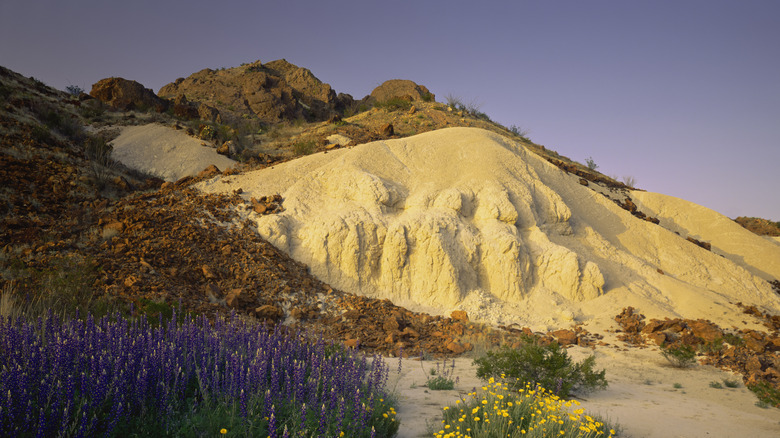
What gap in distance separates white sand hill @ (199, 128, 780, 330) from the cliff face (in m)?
22.0

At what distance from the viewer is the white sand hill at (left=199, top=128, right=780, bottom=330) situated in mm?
12172

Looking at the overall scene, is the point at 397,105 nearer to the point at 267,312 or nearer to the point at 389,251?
the point at 389,251

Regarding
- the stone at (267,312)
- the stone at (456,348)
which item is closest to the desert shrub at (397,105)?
the stone at (267,312)

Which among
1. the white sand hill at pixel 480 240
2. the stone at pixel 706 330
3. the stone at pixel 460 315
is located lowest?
the stone at pixel 460 315

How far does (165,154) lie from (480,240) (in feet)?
53.7

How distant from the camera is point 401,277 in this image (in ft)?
40.7

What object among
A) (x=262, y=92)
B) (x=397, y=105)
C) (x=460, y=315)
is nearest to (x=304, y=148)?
(x=397, y=105)

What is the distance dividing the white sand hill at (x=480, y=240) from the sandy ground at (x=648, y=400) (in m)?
3.00

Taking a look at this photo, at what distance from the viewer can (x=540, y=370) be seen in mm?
6859

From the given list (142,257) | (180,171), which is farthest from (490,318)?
(180,171)

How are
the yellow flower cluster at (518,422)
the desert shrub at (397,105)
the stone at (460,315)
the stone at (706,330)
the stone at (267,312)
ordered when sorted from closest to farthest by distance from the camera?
the yellow flower cluster at (518,422)
the stone at (267,312)
the stone at (706,330)
the stone at (460,315)
the desert shrub at (397,105)

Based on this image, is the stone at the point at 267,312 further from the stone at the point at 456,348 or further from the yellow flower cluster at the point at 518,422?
the yellow flower cluster at the point at 518,422

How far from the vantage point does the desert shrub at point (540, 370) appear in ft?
21.9

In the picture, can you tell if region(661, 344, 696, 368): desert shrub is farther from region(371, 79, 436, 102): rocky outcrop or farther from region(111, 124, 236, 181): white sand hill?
region(371, 79, 436, 102): rocky outcrop
